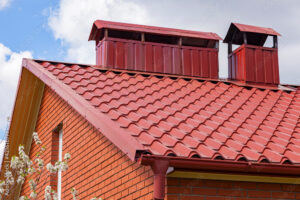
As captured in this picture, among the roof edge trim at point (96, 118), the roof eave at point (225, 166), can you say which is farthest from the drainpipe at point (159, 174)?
the roof edge trim at point (96, 118)

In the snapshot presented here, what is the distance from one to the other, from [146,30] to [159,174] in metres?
6.43

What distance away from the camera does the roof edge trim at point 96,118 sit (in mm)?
5518

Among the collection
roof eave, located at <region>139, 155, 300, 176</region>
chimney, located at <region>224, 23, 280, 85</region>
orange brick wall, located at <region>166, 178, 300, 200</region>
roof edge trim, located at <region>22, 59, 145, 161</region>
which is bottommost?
orange brick wall, located at <region>166, 178, 300, 200</region>

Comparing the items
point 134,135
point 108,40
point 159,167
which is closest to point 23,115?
point 108,40

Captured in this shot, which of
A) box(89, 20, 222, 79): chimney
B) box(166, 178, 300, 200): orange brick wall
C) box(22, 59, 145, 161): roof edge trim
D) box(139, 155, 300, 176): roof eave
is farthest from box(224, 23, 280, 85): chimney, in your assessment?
box(139, 155, 300, 176): roof eave

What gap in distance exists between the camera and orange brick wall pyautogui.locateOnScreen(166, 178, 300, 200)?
564cm

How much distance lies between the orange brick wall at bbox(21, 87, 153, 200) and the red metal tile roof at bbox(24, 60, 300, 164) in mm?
489

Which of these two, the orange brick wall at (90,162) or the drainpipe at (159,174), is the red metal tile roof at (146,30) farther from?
the drainpipe at (159,174)

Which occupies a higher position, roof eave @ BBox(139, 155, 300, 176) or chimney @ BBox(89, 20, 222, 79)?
chimney @ BBox(89, 20, 222, 79)

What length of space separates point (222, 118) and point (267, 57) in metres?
4.76

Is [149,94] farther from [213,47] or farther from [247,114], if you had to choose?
[213,47]

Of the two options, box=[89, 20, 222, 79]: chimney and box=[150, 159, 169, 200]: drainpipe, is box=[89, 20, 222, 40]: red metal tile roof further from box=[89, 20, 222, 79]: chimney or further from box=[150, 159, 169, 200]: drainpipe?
box=[150, 159, 169, 200]: drainpipe

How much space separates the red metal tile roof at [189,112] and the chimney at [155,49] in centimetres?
109

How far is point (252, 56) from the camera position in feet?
38.1
